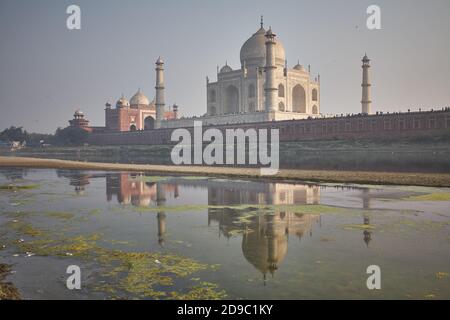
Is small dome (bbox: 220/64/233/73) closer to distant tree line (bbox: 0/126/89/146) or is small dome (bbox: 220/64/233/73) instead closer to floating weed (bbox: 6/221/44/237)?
distant tree line (bbox: 0/126/89/146)

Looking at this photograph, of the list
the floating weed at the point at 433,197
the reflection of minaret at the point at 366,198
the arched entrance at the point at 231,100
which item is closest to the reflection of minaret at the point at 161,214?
the reflection of minaret at the point at 366,198

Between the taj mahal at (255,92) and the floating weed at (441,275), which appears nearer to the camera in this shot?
the floating weed at (441,275)

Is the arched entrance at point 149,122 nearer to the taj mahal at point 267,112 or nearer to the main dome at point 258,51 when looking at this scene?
the taj mahal at point 267,112

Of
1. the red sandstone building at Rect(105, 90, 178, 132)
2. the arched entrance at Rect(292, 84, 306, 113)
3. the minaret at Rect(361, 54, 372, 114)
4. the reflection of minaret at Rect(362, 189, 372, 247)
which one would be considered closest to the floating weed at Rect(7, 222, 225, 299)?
the reflection of minaret at Rect(362, 189, 372, 247)

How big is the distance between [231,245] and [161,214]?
3309mm

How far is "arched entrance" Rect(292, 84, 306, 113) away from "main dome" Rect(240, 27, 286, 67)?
425cm

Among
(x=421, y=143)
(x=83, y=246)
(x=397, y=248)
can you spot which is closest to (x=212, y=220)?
(x=83, y=246)

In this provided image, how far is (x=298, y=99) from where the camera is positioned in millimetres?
58406

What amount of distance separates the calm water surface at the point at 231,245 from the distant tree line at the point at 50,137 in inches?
2417

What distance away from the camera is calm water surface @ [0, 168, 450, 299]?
479 centimetres

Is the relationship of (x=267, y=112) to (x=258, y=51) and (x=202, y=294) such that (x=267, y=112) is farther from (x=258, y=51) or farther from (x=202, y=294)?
(x=202, y=294)

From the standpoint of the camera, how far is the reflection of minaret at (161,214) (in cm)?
741

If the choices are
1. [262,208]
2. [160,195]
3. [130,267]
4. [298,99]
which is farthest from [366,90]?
[130,267]

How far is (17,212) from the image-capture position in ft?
32.8
